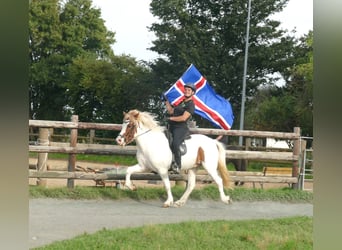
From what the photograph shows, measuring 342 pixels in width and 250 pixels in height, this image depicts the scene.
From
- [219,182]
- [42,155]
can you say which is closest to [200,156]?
[219,182]

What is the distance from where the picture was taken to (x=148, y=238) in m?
4.48

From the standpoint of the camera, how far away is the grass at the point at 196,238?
424 cm

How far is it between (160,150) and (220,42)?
18.0 meters

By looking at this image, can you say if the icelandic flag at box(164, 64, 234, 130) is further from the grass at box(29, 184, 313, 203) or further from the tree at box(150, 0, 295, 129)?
the tree at box(150, 0, 295, 129)

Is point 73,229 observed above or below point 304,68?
below

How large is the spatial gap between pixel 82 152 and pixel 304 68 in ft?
46.7

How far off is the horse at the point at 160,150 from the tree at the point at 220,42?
15.9 m

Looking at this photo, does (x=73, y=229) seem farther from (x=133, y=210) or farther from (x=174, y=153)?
(x=174, y=153)

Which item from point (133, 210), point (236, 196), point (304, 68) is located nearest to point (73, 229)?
point (133, 210)

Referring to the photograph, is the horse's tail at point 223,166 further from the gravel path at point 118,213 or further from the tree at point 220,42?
the tree at point 220,42

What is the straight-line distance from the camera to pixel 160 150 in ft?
21.8

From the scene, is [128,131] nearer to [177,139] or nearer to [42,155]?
[177,139]

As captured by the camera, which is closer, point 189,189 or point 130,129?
point 130,129

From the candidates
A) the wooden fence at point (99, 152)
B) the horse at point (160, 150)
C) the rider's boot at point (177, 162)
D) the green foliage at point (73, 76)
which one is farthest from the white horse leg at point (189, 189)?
the green foliage at point (73, 76)
